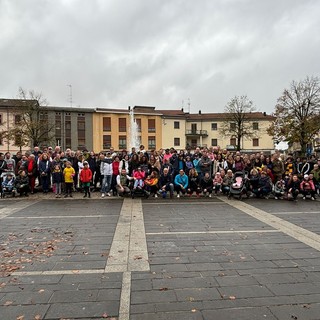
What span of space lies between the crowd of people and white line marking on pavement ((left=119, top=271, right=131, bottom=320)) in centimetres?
858

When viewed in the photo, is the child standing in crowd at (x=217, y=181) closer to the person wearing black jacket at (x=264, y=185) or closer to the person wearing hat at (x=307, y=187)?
the person wearing black jacket at (x=264, y=185)

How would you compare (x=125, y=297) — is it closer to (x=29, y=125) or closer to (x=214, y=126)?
(x=29, y=125)

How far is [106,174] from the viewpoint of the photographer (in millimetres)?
13578

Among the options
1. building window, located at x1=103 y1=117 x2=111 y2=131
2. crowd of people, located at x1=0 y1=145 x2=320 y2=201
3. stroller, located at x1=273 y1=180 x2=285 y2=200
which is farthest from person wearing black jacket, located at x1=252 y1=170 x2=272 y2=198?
building window, located at x1=103 y1=117 x2=111 y2=131

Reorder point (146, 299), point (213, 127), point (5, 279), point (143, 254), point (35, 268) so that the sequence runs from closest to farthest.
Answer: point (146, 299), point (5, 279), point (35, 268), point (143, 254), point (213, 127)

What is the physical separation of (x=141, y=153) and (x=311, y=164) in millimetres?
7862

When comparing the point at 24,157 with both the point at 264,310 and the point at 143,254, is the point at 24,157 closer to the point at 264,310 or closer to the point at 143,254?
the point at 143,254

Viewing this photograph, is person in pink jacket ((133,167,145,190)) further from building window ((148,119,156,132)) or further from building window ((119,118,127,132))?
building window ((148,119,156,132))

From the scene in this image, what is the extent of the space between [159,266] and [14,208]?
7497 millimetres

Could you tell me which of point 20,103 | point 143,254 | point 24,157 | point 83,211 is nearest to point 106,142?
point 20,103

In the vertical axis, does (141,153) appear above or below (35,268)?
above

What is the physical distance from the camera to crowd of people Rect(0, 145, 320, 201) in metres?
13.2

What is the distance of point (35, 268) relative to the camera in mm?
4949

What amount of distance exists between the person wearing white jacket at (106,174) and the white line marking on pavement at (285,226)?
5.53 meters
